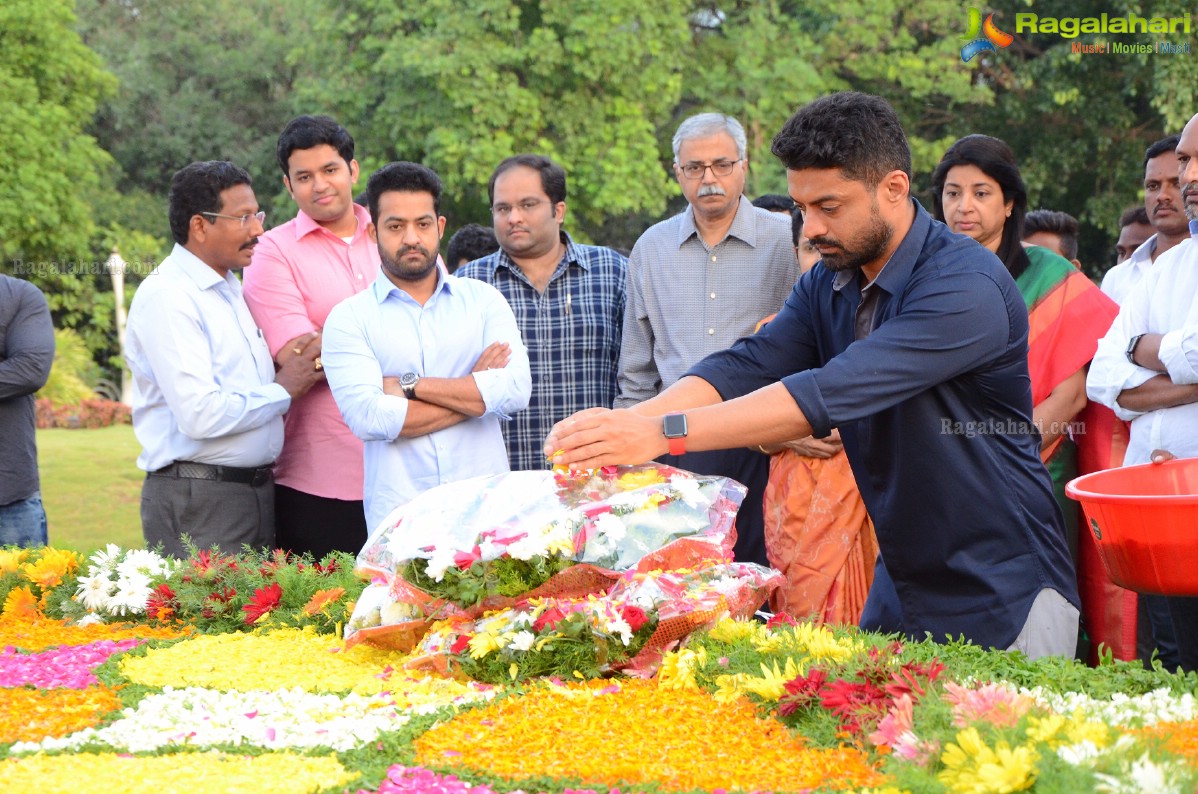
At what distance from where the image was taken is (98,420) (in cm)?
1933

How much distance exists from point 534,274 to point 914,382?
3243 millimetres

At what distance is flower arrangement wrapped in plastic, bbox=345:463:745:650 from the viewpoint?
3.01 m

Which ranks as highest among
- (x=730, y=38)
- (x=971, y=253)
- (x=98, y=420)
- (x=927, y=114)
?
(x=730, y=38)

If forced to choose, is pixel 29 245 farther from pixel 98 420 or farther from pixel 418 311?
pixel 418 311

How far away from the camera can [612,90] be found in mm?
20578

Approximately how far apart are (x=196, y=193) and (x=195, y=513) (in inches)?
51.6

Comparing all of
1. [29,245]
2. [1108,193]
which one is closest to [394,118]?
[29,245]

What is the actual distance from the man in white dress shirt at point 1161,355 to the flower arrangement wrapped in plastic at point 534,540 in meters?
1.93

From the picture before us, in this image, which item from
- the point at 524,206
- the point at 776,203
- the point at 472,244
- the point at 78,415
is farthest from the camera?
the point at 78,415

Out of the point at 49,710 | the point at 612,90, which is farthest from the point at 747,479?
the point at 612,90

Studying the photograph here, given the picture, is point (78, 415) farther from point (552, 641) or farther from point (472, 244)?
point (552, 641)

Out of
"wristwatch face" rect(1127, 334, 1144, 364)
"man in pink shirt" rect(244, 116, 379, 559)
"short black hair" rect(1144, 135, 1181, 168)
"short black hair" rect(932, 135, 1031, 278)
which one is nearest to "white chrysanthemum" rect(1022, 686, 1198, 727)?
"wristwatch face" rect(1127, 334, 1144, 364)

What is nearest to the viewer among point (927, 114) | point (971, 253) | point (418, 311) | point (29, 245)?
point (971, 253)

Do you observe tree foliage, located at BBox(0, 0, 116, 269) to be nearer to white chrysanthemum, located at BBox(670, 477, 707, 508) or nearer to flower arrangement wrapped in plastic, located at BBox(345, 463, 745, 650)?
flower arrangement wrapped in plastic, located at BBox(345, 463, 745, 650)
